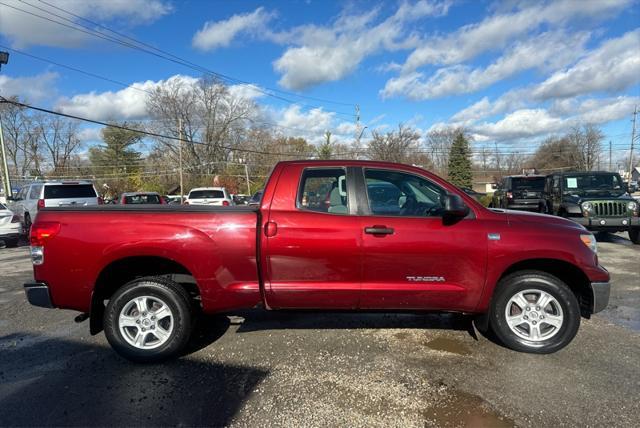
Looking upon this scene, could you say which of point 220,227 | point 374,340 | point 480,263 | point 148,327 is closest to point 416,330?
point 374,340

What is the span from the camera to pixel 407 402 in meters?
3.04

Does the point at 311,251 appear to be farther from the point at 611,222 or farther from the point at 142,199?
the point at 142,199

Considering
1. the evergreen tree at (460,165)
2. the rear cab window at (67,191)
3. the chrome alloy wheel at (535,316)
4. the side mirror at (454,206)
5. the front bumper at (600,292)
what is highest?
the evergreen tree at (460,165)

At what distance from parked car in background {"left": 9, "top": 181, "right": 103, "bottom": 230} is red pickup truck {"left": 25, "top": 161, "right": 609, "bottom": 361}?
1191 centimetres

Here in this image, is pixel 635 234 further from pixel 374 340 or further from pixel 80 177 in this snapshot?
pixel 80 177

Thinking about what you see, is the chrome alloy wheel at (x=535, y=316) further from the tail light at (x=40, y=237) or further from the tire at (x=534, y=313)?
the tail light at (x=40, y=237)

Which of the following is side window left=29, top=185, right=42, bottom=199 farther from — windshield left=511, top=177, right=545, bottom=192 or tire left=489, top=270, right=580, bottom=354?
windshield left=511, top=177, right=545, bottom=192

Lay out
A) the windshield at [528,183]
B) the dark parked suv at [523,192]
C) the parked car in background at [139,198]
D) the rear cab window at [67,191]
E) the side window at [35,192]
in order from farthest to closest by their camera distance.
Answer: the parked car in background at [139,198], the windshield at [528,183], the dark parked suv at [523,192], the side window at [35,192], the rear cab window at [67,191]

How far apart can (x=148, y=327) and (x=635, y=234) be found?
1151 centimetres

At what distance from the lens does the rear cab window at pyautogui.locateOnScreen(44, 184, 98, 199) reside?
552 inches

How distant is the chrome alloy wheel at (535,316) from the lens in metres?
3.85

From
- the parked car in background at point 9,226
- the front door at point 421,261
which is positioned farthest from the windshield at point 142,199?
the front door at point 421,261

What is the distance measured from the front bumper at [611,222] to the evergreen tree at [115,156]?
6695 centimetres

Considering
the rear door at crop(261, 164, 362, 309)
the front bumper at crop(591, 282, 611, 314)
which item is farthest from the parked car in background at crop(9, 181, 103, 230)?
the front bumper at crop(591, 282, 611, 314)
